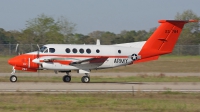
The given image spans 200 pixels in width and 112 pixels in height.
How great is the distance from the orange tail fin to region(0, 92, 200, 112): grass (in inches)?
359

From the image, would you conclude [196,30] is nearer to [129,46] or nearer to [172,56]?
[172,56]

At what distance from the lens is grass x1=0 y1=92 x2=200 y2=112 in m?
17.3

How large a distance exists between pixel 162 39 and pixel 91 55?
4.72 meters

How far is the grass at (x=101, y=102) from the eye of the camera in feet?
56.7

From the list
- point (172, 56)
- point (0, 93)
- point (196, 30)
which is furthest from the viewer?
point (196, 30)

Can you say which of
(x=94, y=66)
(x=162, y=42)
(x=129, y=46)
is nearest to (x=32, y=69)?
(x=94, y=66)

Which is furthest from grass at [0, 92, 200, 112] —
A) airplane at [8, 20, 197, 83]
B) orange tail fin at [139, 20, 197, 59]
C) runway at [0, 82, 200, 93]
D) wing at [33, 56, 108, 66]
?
orange tail fin at [139, 20, 197, 59]

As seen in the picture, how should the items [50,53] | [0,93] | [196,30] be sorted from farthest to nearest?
[196,30] < [50,53] < [0,93]

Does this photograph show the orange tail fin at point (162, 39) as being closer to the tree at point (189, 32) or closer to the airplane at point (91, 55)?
the airplane at point (91, 55)

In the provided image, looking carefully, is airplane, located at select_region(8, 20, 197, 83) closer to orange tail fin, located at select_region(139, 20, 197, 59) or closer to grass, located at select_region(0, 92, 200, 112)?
orange tail fin, located at select_region(139, 20, 197, 59)

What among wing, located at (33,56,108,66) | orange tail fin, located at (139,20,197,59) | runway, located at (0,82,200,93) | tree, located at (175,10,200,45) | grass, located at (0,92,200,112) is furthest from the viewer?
tree, located at (175,10,200,45)

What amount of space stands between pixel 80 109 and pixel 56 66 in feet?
44.3

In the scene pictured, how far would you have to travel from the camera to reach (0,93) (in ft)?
72.8

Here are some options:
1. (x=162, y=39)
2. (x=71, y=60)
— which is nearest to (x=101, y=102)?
(x=71, y=60)
